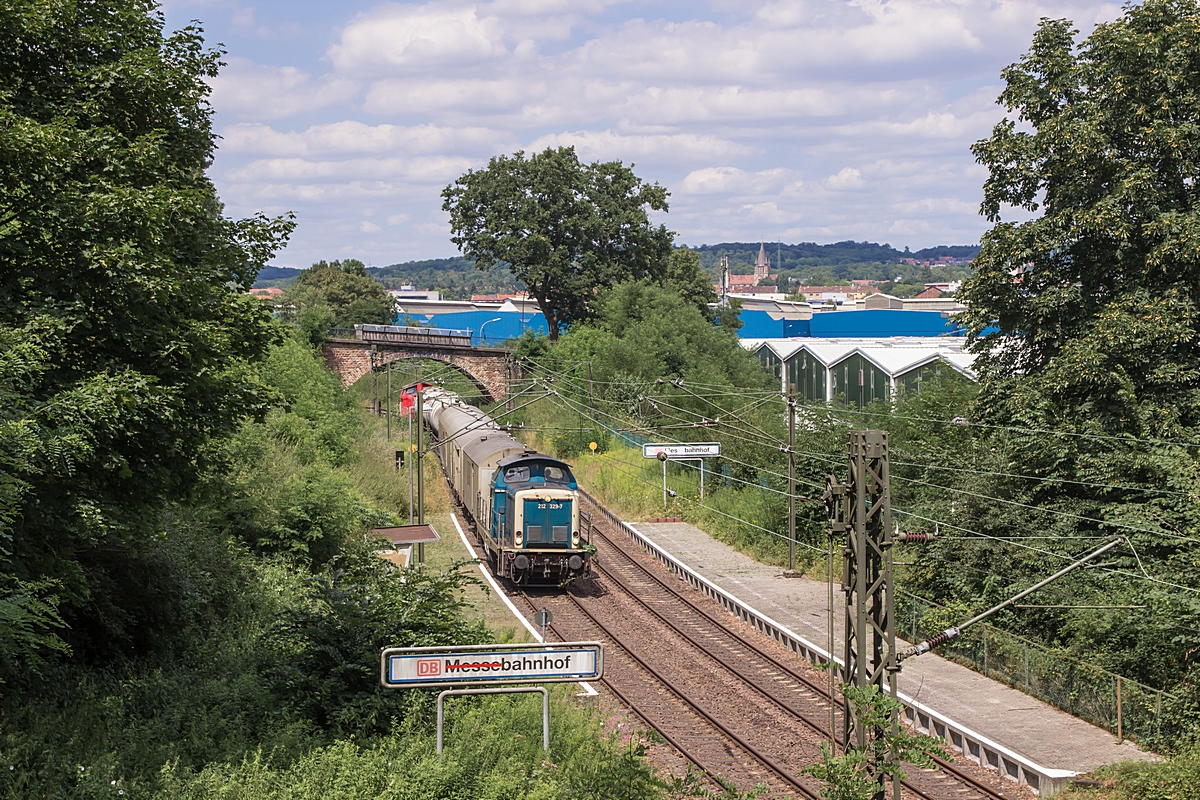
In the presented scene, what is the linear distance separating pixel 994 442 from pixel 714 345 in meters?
30.4

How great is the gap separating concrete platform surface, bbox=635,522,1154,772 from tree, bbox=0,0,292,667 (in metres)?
13.3

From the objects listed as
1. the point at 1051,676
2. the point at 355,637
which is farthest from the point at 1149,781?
the point at 355,637

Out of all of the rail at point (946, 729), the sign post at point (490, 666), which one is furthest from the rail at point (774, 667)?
the sign post at point (490, 666)

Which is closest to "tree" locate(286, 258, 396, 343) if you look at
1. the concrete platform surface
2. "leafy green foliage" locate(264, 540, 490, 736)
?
the concrete platform surface

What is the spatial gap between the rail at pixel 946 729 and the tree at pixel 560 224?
39.8 meters

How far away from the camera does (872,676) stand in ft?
45.0

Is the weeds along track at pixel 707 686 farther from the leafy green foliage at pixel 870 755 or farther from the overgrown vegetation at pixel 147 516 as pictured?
the leafy green foliage at pixel 870 755

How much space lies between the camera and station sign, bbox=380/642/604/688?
12.4 metres

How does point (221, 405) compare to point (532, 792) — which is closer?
point (532, 792)

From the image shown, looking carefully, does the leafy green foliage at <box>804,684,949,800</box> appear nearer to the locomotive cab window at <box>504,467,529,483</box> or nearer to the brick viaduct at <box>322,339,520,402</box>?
the locomotive cab window at <box>504,467,529,483</box>

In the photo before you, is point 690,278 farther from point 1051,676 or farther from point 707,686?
point 1051,676

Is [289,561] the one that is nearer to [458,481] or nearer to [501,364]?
[458,481]

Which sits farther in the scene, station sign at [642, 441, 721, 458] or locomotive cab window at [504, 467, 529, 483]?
station sign at [642, 441, 721, 458]

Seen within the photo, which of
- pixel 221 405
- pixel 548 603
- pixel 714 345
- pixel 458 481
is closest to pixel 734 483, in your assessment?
pixel 458 481
